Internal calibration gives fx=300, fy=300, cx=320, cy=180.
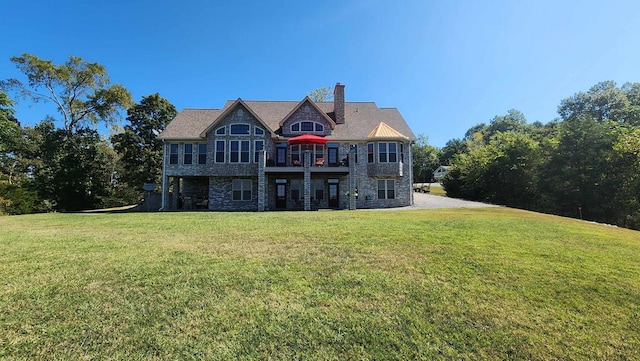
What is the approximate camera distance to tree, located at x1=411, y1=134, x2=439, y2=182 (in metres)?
67.9

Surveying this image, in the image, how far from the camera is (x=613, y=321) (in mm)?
4145

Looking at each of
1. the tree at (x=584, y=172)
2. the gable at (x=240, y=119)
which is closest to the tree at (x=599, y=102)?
the tree at (x=584, y=172)

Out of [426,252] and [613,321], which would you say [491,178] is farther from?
[613,321]

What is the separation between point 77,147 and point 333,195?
75.7 ft

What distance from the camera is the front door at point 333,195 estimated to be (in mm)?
22281

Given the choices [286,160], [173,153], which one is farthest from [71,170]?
[286,160]

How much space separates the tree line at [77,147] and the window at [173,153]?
9811 millimetres

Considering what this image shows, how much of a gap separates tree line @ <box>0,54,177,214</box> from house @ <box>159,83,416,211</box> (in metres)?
9.48

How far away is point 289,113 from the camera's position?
898 inches

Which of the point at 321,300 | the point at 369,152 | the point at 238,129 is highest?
the point at 238,129

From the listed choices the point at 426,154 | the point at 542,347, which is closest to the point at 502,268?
the point at 542,347

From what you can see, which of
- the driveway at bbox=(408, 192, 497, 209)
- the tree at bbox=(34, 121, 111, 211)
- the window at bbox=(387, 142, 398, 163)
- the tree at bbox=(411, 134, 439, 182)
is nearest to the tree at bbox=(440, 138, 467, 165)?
the tree at bbox=(411, 134, 439, 182)

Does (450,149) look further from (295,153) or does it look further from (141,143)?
(141,143)

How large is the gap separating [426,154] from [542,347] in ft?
233
